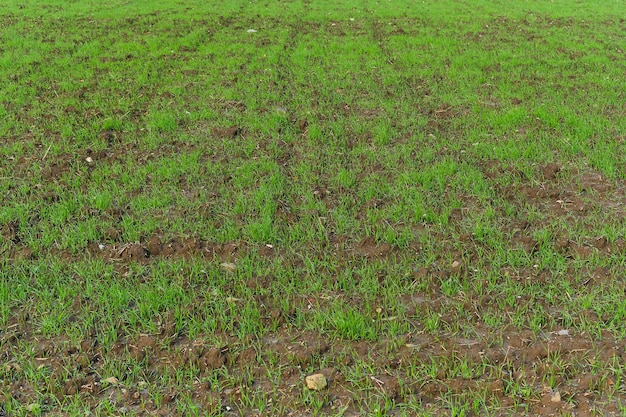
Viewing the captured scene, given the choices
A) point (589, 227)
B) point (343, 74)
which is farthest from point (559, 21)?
point (589, 227)

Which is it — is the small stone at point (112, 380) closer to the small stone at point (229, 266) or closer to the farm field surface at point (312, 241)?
the farm field surface at point (312, 241)

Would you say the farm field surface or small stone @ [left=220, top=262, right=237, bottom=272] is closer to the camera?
→ the farm field surface

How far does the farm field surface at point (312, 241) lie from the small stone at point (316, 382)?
19mm

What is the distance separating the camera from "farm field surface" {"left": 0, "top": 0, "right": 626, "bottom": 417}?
3463 mm

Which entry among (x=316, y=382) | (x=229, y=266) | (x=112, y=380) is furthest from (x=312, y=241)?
(x=112, y=380)

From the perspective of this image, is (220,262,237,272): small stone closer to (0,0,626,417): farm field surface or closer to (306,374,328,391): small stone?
(0,0,626,417): farm field surface

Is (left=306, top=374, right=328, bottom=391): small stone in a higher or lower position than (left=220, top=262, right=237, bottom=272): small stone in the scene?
lower

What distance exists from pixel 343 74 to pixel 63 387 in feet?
27.9

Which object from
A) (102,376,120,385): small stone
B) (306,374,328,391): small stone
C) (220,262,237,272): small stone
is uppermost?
(220,262,237,272): small stone

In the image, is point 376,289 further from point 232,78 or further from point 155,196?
point 232,78

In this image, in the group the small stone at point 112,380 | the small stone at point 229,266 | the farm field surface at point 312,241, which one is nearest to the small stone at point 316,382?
the farm field surface at point 312,241

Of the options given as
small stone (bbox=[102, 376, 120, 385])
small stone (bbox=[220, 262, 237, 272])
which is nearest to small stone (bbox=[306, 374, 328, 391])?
small stone (bbox=[102, 376, 120, 385])

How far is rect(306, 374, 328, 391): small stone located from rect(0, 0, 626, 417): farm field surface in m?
0.02

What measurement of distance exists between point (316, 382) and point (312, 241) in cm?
184
